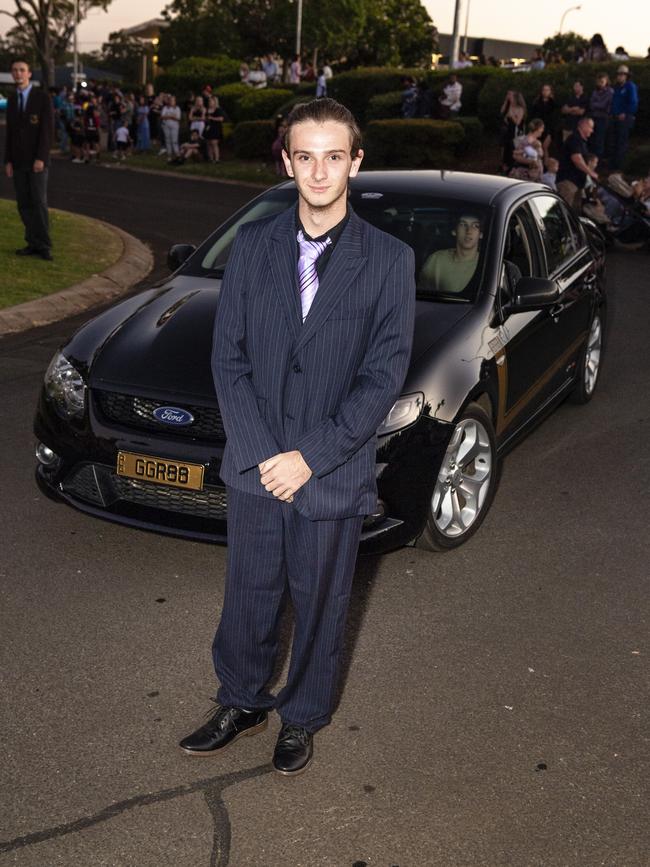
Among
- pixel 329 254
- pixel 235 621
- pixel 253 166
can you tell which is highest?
pixel 329 254

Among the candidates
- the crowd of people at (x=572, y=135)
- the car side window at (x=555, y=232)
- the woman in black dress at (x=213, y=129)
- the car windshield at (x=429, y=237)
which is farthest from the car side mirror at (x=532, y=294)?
the woman in black dress at (x=213, y=129)

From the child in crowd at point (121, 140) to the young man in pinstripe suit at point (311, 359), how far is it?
26.4 meters

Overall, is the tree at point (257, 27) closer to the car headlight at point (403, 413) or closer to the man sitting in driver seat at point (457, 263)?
the man sitting in driver seat at point (457, 263)

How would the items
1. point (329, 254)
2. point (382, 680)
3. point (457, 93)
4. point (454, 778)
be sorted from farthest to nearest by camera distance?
1. point (457, 93)
2. point (382, 680)
3. point (454, 778)
4. point (329, 254)

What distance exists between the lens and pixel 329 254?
10.5 feet

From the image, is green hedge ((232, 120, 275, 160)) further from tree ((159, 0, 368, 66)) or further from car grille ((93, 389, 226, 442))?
tree ((159, 0, 368, 66))

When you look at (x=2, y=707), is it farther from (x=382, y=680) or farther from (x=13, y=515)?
(x=13, y=515)

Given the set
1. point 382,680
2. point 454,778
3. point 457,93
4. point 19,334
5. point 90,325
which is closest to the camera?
point 454,778

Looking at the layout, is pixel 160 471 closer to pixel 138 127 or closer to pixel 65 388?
pixel 65 388

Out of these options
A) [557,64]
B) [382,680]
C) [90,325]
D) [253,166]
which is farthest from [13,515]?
[557,64]

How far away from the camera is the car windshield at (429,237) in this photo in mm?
5719

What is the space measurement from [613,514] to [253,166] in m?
22.1

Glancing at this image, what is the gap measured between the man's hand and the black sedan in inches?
57.5

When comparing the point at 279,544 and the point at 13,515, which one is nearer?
the point at 279,544
